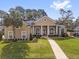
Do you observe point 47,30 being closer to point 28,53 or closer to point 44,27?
point 44,27

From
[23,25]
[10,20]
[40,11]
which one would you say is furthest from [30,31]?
[40,11]

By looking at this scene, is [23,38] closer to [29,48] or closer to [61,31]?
[61,31]

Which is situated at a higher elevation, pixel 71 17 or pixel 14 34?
pixel 71 17

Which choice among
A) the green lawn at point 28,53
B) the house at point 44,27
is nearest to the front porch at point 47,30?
the house at point 44,27

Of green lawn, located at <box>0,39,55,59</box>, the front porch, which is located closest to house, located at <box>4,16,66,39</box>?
the front porch

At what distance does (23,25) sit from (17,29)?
177 centimetres

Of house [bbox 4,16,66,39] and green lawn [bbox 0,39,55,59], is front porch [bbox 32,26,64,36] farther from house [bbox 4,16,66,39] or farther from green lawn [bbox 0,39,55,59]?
green lawn [bbox 0,39,55,59]

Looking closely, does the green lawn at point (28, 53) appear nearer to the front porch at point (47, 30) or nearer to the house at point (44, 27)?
the house at point (44, 27)

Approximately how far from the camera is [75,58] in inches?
990

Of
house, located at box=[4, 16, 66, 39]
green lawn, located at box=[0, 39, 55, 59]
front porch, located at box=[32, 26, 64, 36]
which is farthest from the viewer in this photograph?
front porch, located at box=[32, 26, 64, 36]

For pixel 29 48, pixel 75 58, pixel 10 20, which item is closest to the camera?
pixel 75 58

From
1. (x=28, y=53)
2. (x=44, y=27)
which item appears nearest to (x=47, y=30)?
(x=44, y=27)

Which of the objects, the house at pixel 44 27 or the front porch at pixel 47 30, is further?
the front porch at pixel 47 30


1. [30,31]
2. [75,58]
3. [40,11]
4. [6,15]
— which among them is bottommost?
[75,58]
